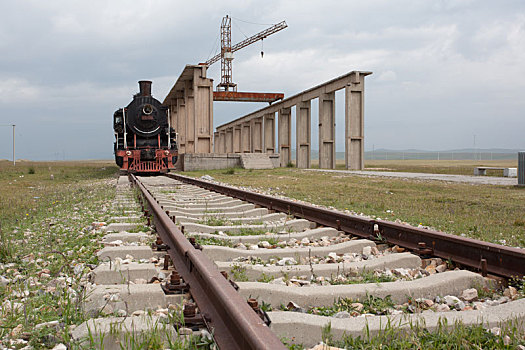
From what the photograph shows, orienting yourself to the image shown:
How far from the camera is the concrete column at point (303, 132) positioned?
32.2m

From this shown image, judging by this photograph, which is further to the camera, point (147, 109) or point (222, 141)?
point (222, 141)

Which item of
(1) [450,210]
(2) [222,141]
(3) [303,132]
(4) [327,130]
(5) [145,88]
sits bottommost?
(1) [450,210]

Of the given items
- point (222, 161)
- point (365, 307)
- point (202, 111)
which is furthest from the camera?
point (202, 111)

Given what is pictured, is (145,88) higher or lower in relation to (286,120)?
higher

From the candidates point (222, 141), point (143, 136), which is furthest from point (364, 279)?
Answer: point (222, 141)

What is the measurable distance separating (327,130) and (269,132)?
485 inches

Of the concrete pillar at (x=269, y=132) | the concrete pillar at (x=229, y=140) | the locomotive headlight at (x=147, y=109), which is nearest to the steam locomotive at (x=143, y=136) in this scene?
the locomotive headlight at (x=147, y=109)

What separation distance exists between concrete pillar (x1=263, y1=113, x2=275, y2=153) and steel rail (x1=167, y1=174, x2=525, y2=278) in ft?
113

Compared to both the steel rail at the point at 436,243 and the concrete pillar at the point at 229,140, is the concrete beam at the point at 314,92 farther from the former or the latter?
the steel rail at the point at 436,243

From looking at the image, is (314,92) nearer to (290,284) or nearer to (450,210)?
(450,210)

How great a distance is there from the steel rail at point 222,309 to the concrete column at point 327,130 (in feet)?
84.5

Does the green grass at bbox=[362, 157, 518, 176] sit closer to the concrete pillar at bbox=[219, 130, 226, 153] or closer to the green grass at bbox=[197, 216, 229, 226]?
the concrete pillar at bbox=[219, 130, 226, 153]

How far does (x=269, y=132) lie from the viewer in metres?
40.4

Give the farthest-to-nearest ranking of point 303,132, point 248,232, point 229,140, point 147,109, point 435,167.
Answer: point 229,140 → point 435,167 → point 303,132 → point 147,109 → point 248,232
